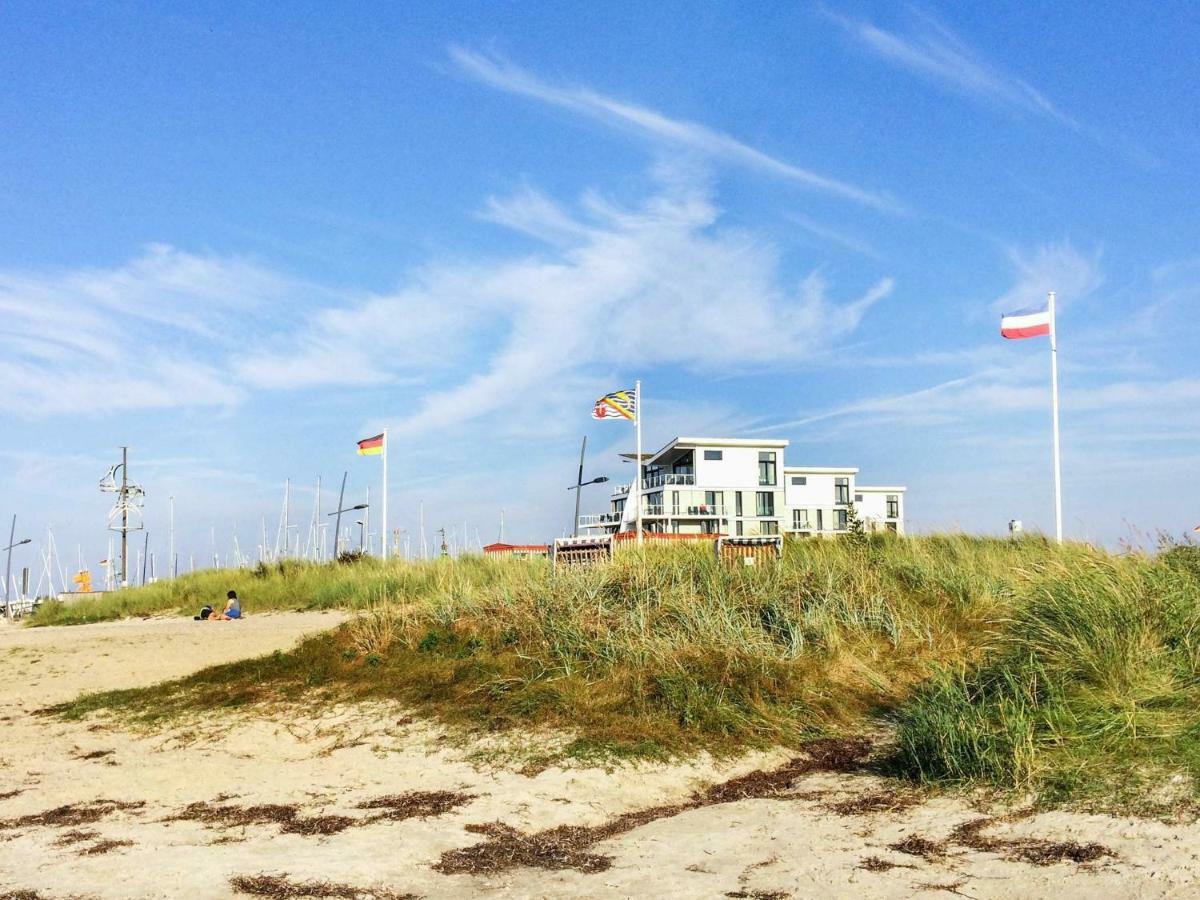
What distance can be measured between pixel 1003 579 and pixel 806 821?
8.31 meters

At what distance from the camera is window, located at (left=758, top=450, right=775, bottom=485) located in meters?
61.8

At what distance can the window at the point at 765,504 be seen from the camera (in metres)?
61.2

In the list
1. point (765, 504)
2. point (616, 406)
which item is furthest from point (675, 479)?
point (616, 406)

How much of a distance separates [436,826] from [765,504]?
55560 mm

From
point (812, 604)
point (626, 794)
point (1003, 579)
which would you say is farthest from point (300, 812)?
point (1003, 579)

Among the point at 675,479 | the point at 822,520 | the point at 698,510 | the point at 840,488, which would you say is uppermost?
the point at 675,479

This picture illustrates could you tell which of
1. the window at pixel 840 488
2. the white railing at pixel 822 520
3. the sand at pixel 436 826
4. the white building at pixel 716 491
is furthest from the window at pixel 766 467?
the sand at pixel 436 826

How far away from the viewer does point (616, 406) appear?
122ft

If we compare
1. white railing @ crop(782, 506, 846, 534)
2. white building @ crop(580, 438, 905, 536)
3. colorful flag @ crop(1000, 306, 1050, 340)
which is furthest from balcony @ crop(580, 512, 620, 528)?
colorful flag @ crop(1000, 306, 1050, 340)

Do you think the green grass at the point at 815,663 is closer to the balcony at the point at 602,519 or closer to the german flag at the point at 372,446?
the german flag at the point at 372,446

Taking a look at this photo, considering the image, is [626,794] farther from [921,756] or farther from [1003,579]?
[1003,579]

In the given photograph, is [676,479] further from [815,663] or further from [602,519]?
[815,663]

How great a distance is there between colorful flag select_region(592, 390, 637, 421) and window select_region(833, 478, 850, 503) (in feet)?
106

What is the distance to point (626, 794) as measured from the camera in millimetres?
8328
